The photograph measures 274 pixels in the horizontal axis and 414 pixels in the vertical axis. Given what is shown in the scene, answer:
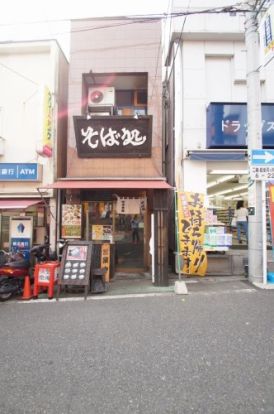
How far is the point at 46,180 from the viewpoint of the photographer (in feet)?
30.6

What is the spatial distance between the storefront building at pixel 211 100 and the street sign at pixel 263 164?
1.68 metres

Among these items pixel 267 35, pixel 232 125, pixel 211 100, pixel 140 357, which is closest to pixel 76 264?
pixel 140 357

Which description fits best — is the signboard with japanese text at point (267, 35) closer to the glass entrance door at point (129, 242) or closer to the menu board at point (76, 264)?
the glass entrance door at point (129, 242)

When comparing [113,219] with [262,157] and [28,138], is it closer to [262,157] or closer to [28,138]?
[28,138]

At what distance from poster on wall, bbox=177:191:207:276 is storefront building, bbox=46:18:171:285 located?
115cm

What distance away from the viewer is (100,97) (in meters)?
10.2

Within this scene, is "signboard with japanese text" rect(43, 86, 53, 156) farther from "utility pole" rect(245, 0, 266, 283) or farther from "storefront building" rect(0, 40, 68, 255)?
"utility pole" rect(245, 0, 266, 283)

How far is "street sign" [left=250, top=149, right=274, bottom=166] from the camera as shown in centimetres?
727

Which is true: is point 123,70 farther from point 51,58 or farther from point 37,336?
point 37,336

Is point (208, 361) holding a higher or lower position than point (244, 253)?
lower

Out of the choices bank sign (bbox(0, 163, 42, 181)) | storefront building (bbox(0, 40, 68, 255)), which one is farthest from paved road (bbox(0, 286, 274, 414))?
bank sign (bbox(0, 163, 42, 181))

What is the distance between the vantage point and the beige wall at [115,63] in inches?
Answer: 357

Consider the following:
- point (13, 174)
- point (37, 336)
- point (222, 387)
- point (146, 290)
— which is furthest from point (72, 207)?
point (222, 387)

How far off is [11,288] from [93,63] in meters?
8.12
